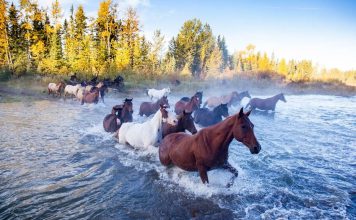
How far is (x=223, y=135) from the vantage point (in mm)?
5301

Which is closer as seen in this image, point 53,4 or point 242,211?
point 242,211

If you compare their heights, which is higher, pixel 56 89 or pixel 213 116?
pixel 56 89

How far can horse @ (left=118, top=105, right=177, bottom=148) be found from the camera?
7.92 metres

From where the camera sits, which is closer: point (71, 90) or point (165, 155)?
point (165, 155)

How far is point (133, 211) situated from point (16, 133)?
8281 millimetres

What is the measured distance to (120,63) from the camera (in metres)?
37.5

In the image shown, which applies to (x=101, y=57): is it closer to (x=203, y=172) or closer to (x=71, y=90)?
(x=71, y=90)

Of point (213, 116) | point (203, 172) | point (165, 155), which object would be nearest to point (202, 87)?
point (213, 116)

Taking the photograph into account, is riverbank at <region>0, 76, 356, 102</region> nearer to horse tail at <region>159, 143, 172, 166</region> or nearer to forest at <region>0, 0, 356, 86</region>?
forest at <region>0, 0, 356, 86</region>

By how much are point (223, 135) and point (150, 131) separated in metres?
3.42

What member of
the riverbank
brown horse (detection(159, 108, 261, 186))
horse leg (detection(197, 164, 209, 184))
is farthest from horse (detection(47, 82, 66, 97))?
horse leg (detection(197, 164, 209, 184))

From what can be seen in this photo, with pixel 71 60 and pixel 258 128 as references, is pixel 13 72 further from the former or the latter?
pixel 258 128

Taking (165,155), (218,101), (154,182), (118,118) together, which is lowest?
(154,182)

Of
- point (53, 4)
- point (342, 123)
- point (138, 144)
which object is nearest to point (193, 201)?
point (138, 144)
